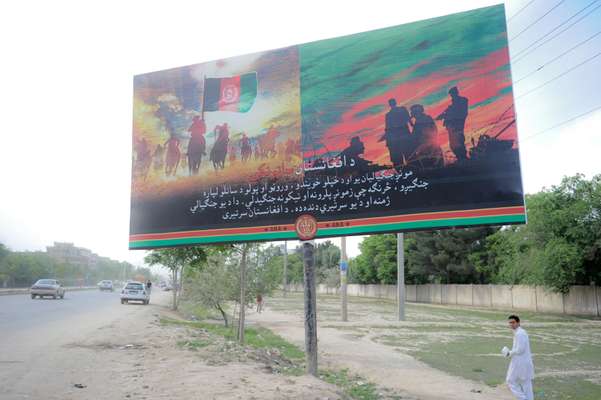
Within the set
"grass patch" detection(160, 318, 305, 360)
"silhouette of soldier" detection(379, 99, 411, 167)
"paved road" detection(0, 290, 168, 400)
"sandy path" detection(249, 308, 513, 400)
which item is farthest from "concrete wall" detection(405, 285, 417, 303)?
"silhouette of soldier" detection(379, 99, 411, 167)

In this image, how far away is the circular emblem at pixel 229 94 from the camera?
11.8 metres

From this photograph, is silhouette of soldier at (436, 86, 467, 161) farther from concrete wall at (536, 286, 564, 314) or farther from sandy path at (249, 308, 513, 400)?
concrete wall at (536, 286, 564, 314)

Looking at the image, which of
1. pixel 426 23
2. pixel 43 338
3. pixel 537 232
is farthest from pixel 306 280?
pixel 537 232

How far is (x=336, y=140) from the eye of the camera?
10578 mm

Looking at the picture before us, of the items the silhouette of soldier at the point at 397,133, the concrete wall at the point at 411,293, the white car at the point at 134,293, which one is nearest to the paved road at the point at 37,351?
the silhouette of soldier at the point at 397,133

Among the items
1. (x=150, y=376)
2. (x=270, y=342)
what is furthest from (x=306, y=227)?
(x=270, y=342)

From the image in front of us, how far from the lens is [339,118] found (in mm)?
10633

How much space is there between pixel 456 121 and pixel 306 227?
3818mm

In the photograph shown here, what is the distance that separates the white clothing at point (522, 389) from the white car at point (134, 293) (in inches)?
1252

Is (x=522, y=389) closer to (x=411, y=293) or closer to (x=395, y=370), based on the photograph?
(x=395, y=370)

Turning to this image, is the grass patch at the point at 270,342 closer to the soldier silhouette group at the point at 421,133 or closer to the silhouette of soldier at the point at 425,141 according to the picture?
the soldier silhouette group at the point at 421,133

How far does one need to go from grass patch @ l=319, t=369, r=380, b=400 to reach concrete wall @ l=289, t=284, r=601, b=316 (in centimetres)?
2704

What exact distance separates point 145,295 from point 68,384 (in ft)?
97.4

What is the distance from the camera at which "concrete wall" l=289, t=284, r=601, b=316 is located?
1253 inches
